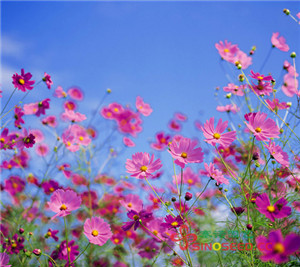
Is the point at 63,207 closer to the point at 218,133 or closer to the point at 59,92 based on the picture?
the point at 218,133

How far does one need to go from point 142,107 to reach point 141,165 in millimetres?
1266

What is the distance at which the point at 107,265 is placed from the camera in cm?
192

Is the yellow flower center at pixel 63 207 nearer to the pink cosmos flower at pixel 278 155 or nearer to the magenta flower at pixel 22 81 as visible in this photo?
the magenta flower at pixel 22 81

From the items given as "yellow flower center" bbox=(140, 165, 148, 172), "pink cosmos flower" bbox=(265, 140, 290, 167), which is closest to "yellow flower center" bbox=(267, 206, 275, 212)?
"pink cosmos flower" bbox=(265, 140, 290, 167)

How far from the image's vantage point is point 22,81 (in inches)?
54.1

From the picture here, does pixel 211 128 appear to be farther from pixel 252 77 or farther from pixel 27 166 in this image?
pixel 27 166

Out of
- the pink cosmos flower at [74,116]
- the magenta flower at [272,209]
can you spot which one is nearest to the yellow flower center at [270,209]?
the magenta flower at [272,209]

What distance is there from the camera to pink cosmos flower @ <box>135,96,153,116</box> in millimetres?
2230

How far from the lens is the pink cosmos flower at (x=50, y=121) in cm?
207

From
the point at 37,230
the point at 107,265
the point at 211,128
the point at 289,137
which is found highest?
the point at 289,137

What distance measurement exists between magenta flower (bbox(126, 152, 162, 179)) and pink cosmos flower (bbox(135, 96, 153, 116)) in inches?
46.3

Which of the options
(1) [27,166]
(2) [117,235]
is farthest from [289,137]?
(1) [27,166]

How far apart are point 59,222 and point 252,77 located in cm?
188

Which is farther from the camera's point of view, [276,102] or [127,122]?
[127,122]
